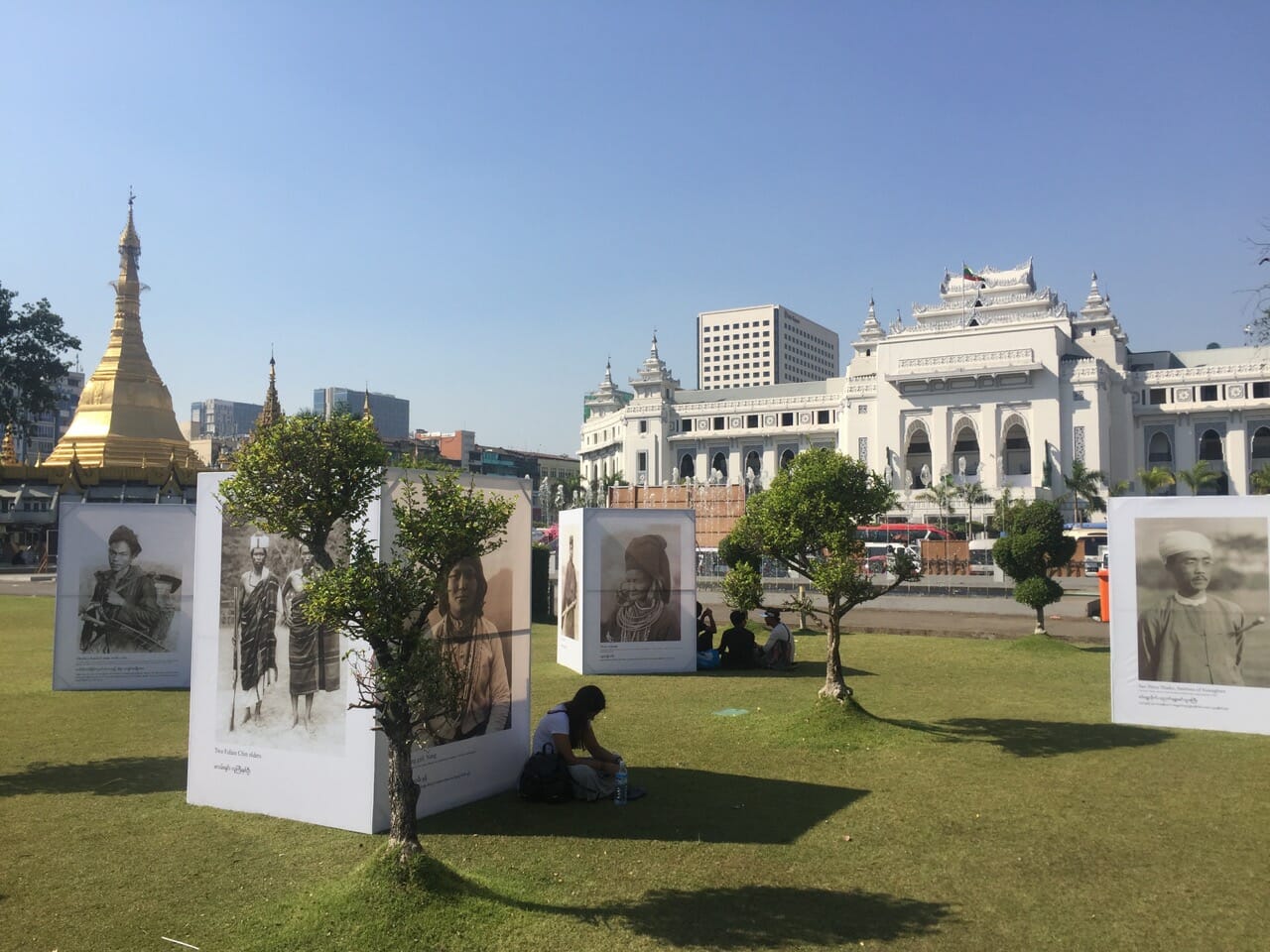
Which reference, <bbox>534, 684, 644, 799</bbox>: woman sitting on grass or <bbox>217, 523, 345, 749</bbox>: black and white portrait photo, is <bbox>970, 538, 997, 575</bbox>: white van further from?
<bbox>217, 523, 345, 749</bbox>: black and white portrait photo

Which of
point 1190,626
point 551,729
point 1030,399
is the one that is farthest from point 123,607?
point 1030,399

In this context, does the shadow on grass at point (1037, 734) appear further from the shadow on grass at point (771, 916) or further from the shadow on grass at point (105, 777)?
the shadow on grass at point (105, 777)

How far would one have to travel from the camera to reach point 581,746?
332 inches

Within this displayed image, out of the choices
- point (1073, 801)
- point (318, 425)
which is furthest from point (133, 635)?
point (1073, 801)

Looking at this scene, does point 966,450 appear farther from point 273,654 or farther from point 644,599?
point 273,654

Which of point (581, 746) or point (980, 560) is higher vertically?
point (980, 560)

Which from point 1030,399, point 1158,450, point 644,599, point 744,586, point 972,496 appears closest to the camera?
point 744,586

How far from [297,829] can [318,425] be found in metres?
3.53

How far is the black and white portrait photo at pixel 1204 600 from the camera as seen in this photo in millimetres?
10781

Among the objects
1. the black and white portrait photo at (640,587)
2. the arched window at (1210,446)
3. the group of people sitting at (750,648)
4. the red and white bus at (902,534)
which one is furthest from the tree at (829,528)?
the arched window at (1210,446)

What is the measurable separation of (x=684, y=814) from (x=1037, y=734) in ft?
17.1

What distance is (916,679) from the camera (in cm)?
1456

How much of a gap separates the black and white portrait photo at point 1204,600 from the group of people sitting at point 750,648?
5.95 m

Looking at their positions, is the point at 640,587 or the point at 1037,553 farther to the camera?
the point at 1037,553
